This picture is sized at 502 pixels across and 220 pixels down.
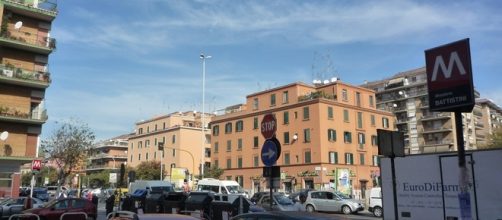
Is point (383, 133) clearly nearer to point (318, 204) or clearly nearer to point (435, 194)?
point (435, 194)

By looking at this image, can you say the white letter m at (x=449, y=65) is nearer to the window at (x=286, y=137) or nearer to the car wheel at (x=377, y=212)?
the car wheel at (x=377, y=212)

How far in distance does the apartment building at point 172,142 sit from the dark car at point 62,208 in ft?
197

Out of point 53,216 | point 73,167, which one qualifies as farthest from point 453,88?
point 73,167

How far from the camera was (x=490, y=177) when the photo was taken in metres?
12.5

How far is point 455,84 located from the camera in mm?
7391

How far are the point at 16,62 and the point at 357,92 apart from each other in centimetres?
4535

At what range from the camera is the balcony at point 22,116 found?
38.7 meters

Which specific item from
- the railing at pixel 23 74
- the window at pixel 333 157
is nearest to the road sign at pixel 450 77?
the railing at pixel 23 74

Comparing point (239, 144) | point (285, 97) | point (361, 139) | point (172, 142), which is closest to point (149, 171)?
point (172, 142)

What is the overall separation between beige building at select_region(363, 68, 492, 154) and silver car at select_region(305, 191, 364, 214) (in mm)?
59758

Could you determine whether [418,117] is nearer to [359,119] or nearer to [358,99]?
[358,99]

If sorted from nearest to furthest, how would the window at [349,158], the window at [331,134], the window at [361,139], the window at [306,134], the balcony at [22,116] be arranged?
the balcony at [22,116] → the window at [331,134] → the window at [306,134] → the window at [349,158] → the window at [361,139]

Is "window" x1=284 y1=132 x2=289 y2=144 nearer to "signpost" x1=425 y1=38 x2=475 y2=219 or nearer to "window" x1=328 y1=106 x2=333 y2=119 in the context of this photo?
"window" x1=328 y1=106 x2=333 y2=119

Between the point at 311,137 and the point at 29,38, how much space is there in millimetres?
35239
